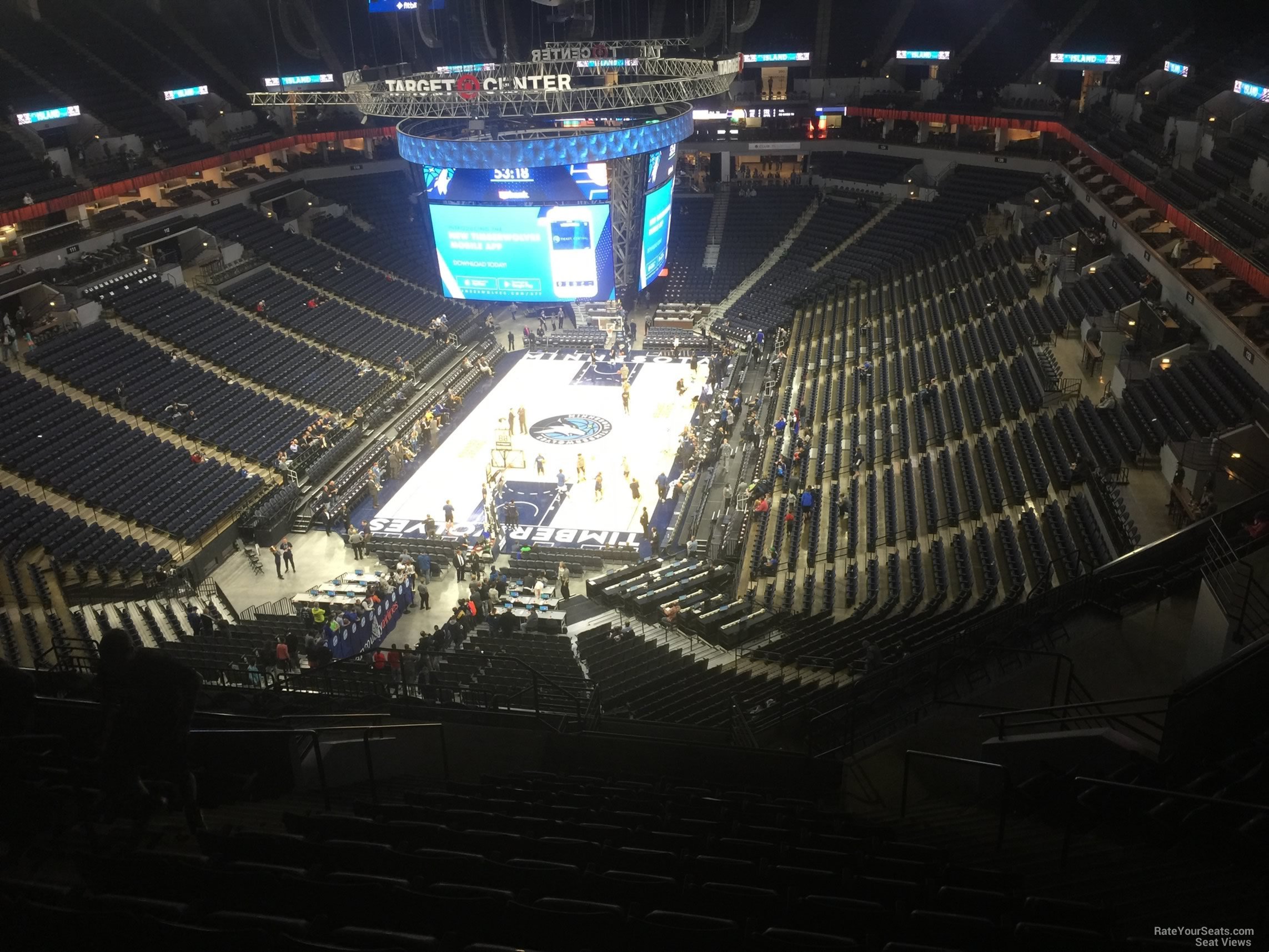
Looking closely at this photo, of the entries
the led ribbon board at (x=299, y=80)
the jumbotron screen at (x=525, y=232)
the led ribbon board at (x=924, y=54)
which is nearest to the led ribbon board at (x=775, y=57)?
the led ribbon board at (x=924, y=54)

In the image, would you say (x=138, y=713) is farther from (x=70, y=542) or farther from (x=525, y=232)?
(x=525, y=232)

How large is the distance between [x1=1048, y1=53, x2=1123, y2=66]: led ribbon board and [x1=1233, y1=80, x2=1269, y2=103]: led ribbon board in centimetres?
1199

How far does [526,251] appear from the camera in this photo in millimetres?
34094

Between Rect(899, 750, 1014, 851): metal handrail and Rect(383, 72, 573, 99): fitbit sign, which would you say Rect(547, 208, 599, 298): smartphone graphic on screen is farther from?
Rect(899, 750, 1014, 851): metal handrail

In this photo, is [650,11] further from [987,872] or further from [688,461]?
[987,872]

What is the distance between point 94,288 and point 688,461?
66.2 feet

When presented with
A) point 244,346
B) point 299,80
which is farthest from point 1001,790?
point 299,80

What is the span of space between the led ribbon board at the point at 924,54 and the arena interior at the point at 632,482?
0.67ft

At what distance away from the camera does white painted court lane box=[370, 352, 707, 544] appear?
90.0 ft

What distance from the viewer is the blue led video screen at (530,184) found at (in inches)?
1305

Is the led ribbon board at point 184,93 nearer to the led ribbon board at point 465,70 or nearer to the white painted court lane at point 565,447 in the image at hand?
the led ribbon board at point 465,70

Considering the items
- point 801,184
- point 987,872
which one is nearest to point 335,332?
point 801,184

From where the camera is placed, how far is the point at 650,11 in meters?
49.4

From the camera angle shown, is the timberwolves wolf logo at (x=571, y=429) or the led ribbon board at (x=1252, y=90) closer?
the led ribbon board at (x=1252, y=90)
